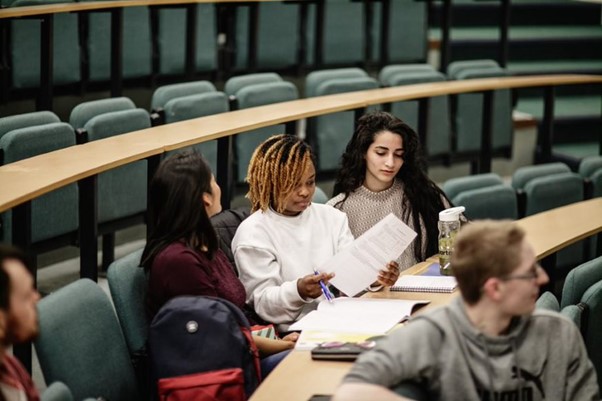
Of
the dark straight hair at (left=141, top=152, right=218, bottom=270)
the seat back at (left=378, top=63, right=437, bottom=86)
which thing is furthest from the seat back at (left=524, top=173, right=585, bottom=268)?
the dark straight hair at (left=141, top=152, right=218, bottom=270)

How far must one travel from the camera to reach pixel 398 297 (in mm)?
3145

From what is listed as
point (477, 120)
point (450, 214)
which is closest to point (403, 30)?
point (477, 120)

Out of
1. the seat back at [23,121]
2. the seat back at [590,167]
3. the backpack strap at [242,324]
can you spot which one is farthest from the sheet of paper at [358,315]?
the seat back at [590,167]

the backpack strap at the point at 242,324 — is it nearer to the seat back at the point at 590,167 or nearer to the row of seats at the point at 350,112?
the row of seats at the point at 350,112

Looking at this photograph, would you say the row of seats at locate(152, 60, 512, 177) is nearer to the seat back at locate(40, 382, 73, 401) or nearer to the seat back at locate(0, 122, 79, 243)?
the seat back at locate(0, 122, 79, 243)

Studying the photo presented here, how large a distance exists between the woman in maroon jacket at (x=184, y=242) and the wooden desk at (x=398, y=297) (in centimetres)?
42

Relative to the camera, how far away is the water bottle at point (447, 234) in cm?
341

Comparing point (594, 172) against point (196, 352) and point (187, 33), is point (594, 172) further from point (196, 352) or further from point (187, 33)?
point (196, 352)

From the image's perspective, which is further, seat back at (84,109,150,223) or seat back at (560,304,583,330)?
seat back at (84,109,150,223)

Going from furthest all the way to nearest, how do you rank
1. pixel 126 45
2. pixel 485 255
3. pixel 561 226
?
pixel 126 45
pixel 561 226
pixel 485 255

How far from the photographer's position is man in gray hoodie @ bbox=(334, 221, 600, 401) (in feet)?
7.09

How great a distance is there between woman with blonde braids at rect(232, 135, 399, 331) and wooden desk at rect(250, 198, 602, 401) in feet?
0.86

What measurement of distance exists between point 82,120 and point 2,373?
2917mm

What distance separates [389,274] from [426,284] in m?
0.15
